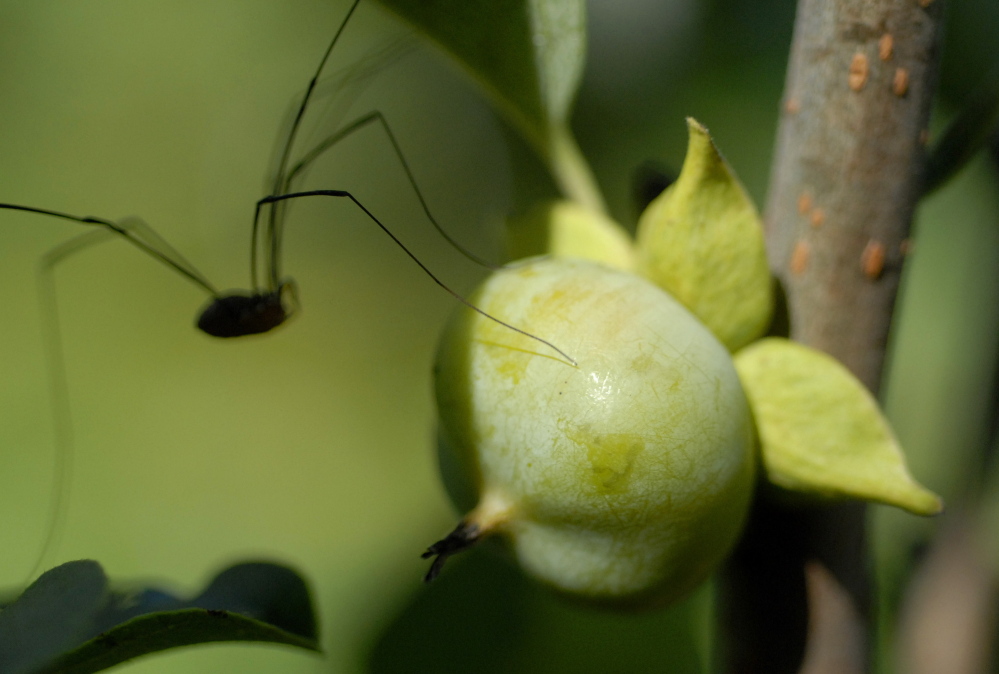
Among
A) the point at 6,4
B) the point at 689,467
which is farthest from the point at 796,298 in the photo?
the point at 6,4

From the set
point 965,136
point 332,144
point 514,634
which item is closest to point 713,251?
point 965,136

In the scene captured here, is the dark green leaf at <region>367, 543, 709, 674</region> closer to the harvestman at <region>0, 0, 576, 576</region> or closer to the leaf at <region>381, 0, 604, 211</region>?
the harvestman at <region>0, 0, 576, 576</region>

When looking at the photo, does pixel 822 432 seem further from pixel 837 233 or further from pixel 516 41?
pixel 516 41

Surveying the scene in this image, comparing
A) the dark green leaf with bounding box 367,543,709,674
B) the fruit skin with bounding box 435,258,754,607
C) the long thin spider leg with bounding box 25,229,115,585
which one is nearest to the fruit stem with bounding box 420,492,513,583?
the fruit skin with bounding box 435,258,754,607

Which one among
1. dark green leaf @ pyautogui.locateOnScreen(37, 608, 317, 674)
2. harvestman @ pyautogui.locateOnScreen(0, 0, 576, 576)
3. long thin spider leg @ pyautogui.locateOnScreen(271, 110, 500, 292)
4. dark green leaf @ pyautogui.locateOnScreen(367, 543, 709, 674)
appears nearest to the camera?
dark green leaf @ pyautogui.locateOnScreen(37, 608, 317, 674)

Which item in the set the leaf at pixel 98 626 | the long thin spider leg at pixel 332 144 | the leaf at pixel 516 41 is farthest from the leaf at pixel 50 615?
the leaf at pixel 516 41

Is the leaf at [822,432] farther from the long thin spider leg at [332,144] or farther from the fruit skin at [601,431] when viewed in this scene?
the long thin spider leg at [332,144]

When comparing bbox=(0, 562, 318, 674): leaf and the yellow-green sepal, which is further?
the yellow-green sepal
